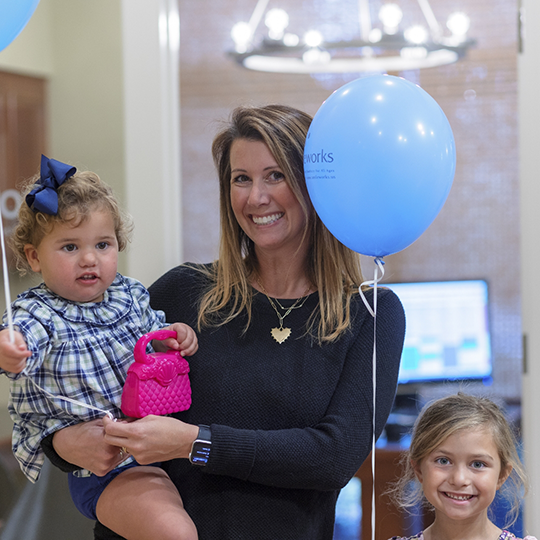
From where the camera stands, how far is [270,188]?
1.50m

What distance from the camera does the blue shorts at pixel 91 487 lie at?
4.90 feet

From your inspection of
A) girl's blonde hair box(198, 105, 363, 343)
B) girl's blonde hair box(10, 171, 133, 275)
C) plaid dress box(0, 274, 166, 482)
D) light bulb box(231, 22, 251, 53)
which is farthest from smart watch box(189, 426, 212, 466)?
light bulb box(231, 22, 251, 53)

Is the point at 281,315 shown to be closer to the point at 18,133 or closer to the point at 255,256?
the point at 255,256

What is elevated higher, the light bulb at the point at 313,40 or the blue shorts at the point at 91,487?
the light bulb at the point at 313,40

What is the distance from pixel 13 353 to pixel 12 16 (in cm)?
65

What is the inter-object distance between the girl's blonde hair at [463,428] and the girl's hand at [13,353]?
2.98ft

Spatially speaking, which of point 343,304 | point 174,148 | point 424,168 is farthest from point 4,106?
point 424,168

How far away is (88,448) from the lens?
1.36m

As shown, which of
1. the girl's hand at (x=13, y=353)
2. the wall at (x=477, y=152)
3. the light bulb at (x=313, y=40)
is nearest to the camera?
the girl's hand at (x=13, y=353)

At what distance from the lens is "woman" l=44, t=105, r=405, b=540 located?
4.40 ft

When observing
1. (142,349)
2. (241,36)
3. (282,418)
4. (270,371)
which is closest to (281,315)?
(270,371)

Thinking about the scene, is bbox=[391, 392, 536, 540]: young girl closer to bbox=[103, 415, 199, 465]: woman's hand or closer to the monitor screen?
bbox=[103, 415, 199, 465]: woman's hand

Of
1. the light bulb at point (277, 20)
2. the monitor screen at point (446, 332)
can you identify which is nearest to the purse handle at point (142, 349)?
the monitor screen at point (446, 332)

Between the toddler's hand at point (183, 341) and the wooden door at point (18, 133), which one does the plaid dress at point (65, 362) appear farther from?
the wooden door at point (18, 133)
